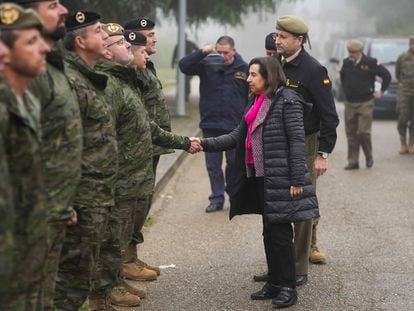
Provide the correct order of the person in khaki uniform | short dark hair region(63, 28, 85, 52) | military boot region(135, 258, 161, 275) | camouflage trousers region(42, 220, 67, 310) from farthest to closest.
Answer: the person in khaki uniform, military boot region(135, 258, 161, 275), short dark hair region(63, 28, 85, 52), camouflage trousers region(42, 220, 67, 310)

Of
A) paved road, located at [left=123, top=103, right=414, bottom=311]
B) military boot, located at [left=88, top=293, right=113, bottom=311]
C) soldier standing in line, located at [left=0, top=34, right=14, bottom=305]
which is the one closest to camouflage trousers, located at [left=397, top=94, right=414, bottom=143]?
paved road, located at [left=123, top=103, right=414, bottom=311]

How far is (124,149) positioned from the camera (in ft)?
16.0

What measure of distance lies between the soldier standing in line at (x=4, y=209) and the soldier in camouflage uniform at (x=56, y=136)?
0.53 meters

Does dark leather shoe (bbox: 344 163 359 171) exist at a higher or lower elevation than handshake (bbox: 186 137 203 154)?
lower

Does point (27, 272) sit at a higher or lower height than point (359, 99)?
higher

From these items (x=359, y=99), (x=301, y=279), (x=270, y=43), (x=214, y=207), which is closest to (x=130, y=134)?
(x=301, y=279)

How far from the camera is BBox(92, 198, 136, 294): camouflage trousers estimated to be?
15.4 feet

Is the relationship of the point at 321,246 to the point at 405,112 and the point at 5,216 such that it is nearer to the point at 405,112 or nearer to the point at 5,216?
the point at 5,216

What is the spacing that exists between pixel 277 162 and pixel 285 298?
968 millimetres

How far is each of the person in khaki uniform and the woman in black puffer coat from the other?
6316mm

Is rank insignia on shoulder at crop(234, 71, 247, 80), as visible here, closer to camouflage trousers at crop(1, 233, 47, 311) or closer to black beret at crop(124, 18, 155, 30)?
black beret at crop(124, 18, 155, 30)

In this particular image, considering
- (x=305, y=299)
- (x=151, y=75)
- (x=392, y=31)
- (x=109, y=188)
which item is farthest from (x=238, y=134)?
(x=392, y=31)

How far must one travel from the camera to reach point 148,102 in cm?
596

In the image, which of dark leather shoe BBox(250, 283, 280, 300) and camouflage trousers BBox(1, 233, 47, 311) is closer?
camouflage trousers BBox(1, 233, 47, 311)
